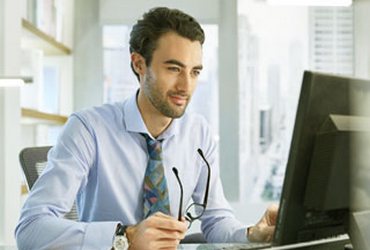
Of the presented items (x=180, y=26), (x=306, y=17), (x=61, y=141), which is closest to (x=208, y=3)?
(x=306, y=17)

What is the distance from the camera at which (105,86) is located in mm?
3928

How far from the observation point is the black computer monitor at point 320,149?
97 centimetres

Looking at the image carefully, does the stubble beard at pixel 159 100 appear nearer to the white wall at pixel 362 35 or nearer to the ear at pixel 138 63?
the ear at pixel 138 63

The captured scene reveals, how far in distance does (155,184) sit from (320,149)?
0.75m

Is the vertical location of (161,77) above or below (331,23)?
below

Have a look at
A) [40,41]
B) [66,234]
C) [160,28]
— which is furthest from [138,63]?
[40,41]

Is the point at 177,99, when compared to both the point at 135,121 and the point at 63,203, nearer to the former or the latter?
the point at 135,121

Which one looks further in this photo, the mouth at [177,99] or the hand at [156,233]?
the mouth at [177,99]

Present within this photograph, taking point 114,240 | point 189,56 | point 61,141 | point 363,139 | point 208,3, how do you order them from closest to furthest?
1. point 363,139
2. point 114,240
3. point 61,141
4. point 189,56
5. point 208,3

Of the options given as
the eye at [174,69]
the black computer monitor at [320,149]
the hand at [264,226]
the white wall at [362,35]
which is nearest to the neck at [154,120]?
the eye at [174,69]

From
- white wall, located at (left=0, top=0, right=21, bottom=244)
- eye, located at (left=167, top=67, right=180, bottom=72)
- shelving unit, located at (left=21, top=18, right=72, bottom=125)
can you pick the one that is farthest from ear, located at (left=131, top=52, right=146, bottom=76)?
shelving unit, located at (left=21, top=18, right=72, bottom=125)

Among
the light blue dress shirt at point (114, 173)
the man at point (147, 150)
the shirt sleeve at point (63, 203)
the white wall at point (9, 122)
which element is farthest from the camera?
the white wall at point (9, 122)

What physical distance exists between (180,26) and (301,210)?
Result: 906 millimetres

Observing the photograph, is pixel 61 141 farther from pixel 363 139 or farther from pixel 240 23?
pixel 240 23
